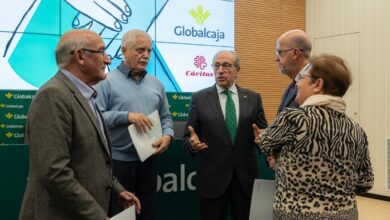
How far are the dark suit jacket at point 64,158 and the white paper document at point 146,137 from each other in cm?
75

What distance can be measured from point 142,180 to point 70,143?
3.73 feet

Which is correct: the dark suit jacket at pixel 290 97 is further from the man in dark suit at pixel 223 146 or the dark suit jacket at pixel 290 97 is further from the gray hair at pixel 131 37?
the gray hair at pixel 131 37

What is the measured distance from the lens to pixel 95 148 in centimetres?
175

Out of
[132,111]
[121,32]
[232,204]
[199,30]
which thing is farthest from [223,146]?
[199,30]

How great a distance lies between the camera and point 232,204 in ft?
9.05

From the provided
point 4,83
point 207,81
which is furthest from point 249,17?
point 4,83

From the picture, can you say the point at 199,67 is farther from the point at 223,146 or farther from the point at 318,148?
the point at 318,148

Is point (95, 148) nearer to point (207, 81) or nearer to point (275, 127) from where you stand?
point (275, 127)

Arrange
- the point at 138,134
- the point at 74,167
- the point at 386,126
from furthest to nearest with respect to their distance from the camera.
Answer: the point at 386,126 < the point at 138,134 < the point at 74,167

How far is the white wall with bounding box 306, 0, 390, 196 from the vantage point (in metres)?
6.62

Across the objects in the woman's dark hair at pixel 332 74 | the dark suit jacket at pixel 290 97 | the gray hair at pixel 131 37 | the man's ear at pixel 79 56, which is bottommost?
the dark suit jacket at pixel 290 97

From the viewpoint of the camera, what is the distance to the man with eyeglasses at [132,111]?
105 inches

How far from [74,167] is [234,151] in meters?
1.28

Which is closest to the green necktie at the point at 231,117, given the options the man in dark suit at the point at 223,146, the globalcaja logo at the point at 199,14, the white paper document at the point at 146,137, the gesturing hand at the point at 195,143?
the man in dark suit at the point at 223,146
